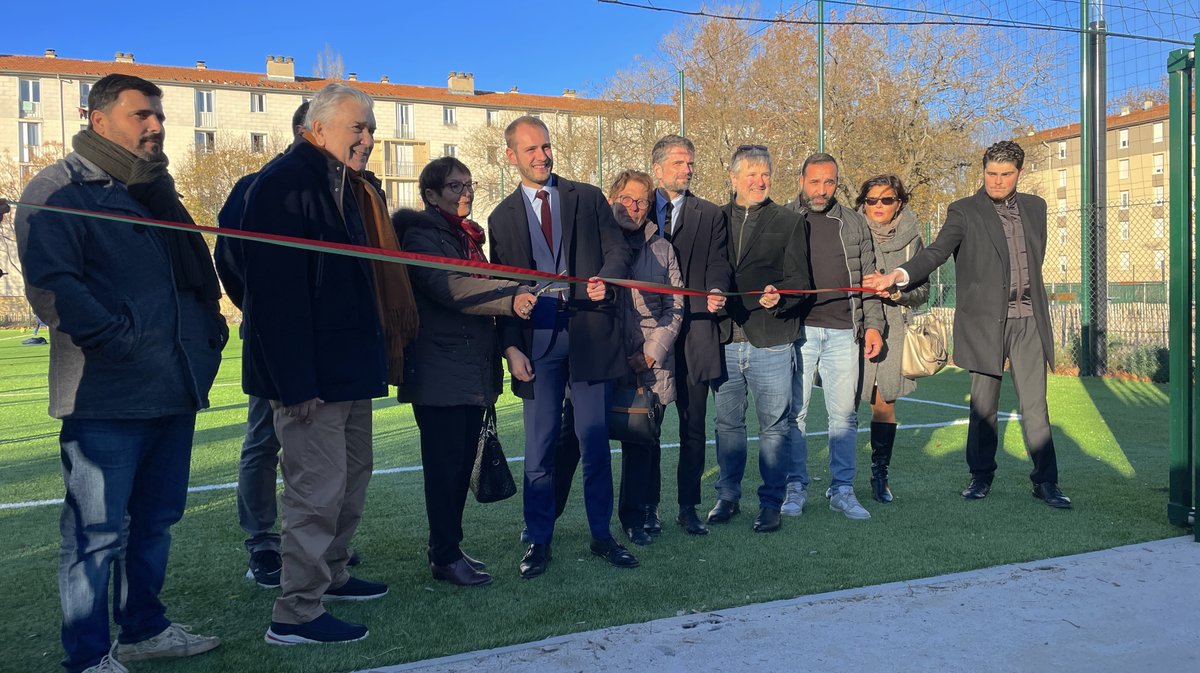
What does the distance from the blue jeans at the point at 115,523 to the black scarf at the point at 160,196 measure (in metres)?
0.52

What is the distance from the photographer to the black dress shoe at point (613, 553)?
4367 mm

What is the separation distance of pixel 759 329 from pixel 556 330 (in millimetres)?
1366

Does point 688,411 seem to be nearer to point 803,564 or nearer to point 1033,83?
point 803,564

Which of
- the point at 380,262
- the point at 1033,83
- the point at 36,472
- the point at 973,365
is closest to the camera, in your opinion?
the point at 380,262

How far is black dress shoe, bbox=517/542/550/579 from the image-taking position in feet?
14.0

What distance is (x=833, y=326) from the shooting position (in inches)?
215

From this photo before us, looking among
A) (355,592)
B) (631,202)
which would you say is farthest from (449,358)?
(631,202)

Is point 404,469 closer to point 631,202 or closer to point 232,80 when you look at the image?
point 631,202

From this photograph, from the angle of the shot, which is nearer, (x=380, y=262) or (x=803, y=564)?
(x=380, y=262)

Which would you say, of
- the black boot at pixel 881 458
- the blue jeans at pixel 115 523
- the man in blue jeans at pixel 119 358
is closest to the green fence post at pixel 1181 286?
the black boot at pixel 881 458

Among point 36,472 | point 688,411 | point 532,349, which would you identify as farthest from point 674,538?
point 36,472

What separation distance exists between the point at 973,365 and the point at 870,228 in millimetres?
1010

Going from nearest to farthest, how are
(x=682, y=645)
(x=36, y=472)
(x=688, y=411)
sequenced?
(x=682, y=645) → (x=688, y=411) → (x=36, y=472)

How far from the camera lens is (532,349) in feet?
14.4
